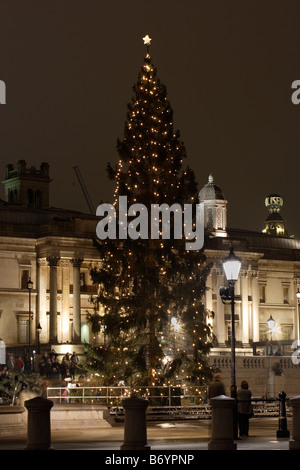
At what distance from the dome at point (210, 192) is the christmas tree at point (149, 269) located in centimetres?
6354

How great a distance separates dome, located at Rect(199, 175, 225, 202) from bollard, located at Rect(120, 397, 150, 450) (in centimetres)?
9118

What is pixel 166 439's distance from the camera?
36062 mm

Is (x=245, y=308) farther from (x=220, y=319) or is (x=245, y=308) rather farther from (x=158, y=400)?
(x=158, y=400)

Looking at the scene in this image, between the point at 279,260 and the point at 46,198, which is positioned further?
the point at 46,198

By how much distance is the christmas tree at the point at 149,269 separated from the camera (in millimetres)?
54938

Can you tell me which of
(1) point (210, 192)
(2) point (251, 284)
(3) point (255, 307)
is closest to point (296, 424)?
(3) point (255, 307)

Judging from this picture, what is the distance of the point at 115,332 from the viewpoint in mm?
55188

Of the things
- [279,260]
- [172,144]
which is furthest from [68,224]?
[172,144]

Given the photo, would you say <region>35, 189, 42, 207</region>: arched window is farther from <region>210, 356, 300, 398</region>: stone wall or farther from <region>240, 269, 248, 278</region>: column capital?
<region>210, 356, 300, 398</region>: stone wall

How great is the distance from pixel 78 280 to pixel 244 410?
66771mm

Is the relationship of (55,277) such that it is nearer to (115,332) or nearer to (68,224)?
(68,224)
